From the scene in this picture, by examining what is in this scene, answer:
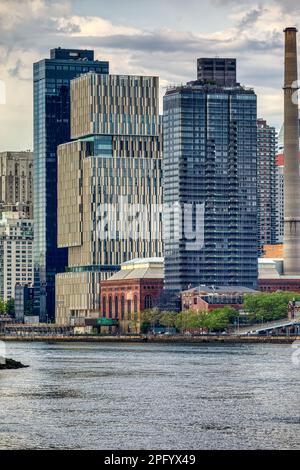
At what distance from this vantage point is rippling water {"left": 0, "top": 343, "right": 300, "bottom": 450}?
77.8 meters

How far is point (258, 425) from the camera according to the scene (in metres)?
84.0

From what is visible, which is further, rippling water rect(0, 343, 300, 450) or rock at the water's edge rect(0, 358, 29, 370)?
rock at the water's edge rect(0, 358, 29, 370)

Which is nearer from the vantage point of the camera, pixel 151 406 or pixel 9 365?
pixel 151 406

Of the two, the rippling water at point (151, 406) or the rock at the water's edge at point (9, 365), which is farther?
the rock at the water's edge at point (9, 365)

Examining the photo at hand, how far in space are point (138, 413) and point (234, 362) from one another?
6259cm

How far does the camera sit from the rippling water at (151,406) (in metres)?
Result: 77.8

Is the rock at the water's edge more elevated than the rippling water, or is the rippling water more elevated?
the rock at the water's edge

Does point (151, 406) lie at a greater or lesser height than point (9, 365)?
lesser

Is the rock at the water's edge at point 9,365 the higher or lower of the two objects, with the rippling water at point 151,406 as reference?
higher

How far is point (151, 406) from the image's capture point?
310ft
